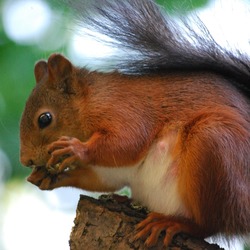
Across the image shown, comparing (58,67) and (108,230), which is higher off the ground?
(58,67)

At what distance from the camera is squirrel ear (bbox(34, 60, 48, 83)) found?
3.07 meters

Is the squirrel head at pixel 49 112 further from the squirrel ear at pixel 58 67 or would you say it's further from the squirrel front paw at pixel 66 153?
the squirrel front paw at pixel 66 153

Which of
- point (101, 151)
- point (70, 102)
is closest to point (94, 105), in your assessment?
point (70, 102)

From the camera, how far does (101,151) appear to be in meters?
2.61

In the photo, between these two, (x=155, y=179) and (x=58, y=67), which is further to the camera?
(x=58, y=67)

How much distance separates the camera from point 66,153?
2.51m

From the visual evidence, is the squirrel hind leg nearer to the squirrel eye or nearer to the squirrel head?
the squirrel head

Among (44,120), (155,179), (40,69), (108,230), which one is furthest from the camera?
(40,69)

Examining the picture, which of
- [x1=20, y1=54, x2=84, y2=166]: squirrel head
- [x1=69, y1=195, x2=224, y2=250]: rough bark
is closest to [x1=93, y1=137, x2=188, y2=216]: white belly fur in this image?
[x1=69, y1=195, x2=224, y2=250]: rough bark

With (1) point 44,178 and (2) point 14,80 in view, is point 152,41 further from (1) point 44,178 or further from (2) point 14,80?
(2) point 14,80

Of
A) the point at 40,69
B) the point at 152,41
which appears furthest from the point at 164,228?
the point at 40,69

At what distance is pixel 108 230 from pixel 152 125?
49cm

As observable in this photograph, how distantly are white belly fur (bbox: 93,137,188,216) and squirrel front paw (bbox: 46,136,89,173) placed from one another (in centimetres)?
13

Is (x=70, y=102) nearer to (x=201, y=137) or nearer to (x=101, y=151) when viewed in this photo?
(x=101, y=151)
